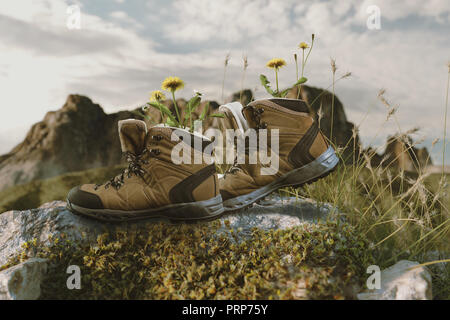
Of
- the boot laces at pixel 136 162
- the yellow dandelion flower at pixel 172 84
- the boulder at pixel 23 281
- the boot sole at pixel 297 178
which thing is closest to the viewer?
the boulder at pixel 23 281

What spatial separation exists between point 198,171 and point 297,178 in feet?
3.65

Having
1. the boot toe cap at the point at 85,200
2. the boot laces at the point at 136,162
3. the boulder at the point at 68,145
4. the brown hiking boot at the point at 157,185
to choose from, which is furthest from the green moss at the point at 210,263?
the boulder at the point at 68,145

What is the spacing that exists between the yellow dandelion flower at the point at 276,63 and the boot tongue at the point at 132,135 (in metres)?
1.74

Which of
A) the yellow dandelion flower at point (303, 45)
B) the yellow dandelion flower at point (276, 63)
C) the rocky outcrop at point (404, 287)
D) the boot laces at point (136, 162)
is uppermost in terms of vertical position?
the yellow dandelion flower at point (303, 45)

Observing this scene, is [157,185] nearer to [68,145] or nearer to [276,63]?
[276,63]

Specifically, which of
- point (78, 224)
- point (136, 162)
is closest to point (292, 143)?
point (136, 162)

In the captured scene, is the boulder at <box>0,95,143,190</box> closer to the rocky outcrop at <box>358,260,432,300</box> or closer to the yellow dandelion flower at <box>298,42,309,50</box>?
the yellow dandelion flower at <box>298,42,309,50</box>

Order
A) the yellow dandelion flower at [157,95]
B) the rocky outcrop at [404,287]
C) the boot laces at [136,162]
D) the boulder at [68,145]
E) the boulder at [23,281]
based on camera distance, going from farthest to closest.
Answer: the boulder at [68,145], the yellow dandelion flower at [157,95], the boot laces at [136,162], the boulder at [23,281], the rocky outcrop at [404,287]

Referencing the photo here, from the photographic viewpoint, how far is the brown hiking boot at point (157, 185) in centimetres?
325

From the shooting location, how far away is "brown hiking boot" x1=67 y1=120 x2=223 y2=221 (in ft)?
10.7

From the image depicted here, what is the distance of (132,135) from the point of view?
337 centimetres

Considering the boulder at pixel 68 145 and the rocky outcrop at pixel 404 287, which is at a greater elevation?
the boulder at pixel 68 145

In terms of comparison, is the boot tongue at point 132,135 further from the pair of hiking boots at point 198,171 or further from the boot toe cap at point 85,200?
the boot toe cap at point 85,200
